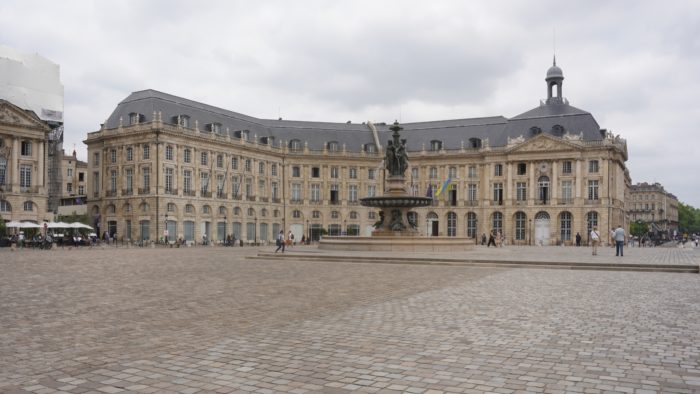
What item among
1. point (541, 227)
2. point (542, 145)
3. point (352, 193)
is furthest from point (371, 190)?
point (542, 145)

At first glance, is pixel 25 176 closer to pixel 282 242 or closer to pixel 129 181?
pixel 129 181

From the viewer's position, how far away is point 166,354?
7.52 meters

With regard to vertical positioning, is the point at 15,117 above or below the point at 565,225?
above

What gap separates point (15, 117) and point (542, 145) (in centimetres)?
5501

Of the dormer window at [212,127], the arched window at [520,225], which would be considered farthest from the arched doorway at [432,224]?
the dormer window at [212,127]

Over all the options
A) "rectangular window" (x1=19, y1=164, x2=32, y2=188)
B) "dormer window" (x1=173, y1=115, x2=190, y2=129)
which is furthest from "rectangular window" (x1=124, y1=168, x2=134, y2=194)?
"rectangular window" (x1=19, y1=164, x2=32, y2=188)

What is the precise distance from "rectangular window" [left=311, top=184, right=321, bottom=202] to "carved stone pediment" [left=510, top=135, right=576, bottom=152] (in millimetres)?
24522

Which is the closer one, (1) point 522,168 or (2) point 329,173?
(1) point 522,168

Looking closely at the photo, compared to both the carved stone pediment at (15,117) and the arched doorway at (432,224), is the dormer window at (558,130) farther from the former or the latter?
the carved stone pediment at (15,117)

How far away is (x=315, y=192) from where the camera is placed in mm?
76562

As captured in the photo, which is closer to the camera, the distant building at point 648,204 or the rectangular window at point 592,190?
the rectangular window at point 592,190

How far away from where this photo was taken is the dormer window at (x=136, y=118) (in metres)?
60.8

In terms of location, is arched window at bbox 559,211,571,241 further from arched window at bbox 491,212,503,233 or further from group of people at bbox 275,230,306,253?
group of people at bbox 275,230,306,253

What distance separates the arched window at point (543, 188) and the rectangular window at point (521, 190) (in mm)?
1675
